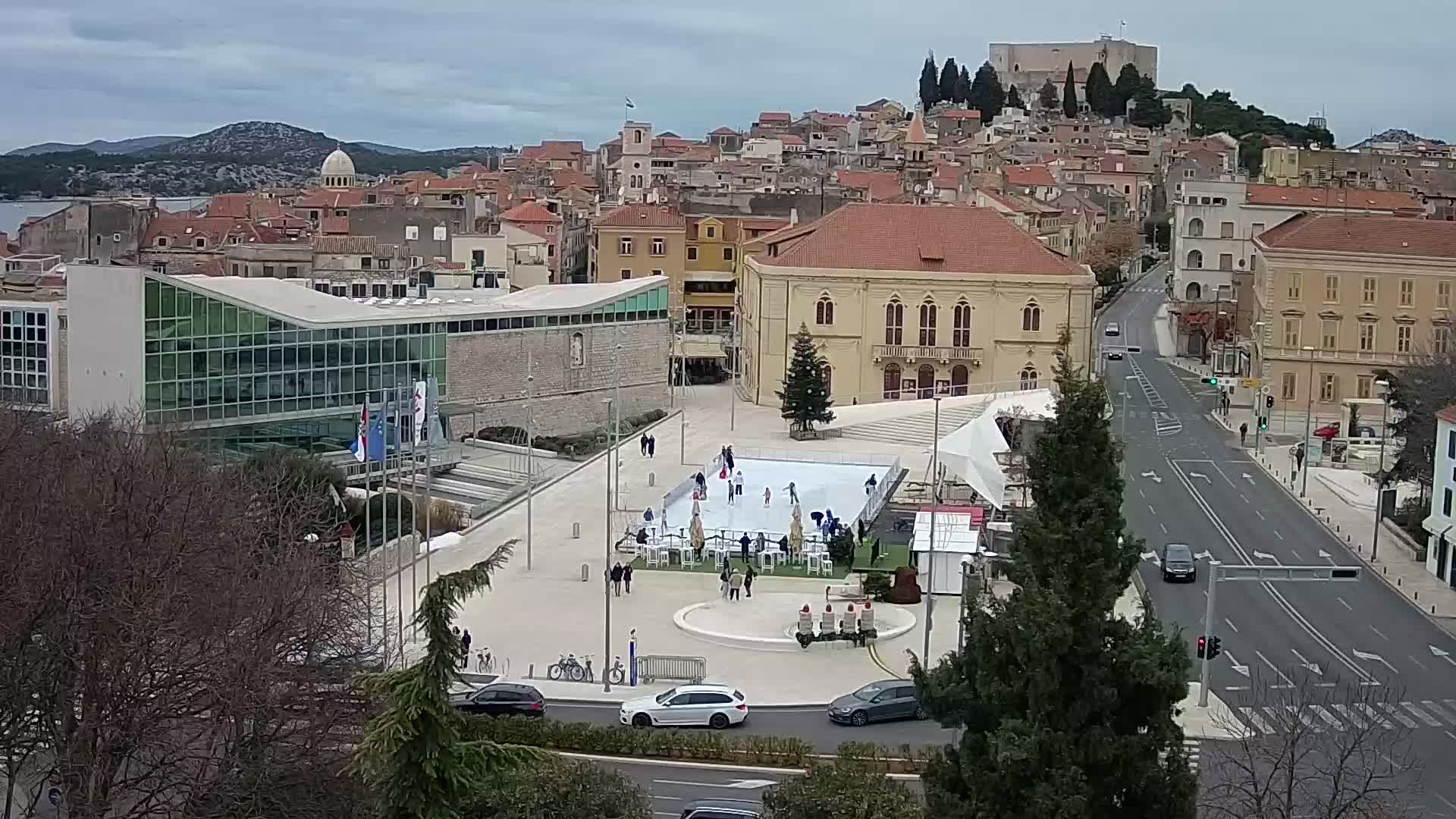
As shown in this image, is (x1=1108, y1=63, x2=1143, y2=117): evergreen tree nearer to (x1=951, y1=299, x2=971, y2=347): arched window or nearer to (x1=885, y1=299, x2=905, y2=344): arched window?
(x1=951, y1=299, x2=971, y2=347): arched window

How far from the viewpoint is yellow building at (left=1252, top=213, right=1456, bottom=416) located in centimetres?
5725

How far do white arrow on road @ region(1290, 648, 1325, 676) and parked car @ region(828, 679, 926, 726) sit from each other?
6.76 m

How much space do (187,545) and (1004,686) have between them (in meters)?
11.5

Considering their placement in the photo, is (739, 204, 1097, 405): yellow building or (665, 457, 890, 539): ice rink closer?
(665, 457, 890, 539): ice rink

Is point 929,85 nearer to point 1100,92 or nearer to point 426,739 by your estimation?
point 1100,92

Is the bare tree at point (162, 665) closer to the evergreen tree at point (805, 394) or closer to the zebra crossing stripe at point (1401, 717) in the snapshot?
the zebra crossing stripe at point (1401, 717)

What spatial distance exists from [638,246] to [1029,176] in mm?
40767

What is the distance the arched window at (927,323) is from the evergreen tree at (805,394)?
6691mm

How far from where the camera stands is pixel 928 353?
2406 inches

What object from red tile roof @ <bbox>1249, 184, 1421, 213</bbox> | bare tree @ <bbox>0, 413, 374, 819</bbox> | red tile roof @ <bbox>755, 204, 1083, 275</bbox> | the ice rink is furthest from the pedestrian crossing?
red tile roof @ <bbox>1249, 184, 1421, 213</bbox>

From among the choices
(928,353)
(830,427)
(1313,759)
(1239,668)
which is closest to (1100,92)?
(928,353)

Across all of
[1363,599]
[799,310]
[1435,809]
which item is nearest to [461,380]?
[799,310]

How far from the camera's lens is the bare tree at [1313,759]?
18.2 m

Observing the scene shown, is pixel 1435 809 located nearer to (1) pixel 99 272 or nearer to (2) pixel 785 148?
(1) pixel 99 272
